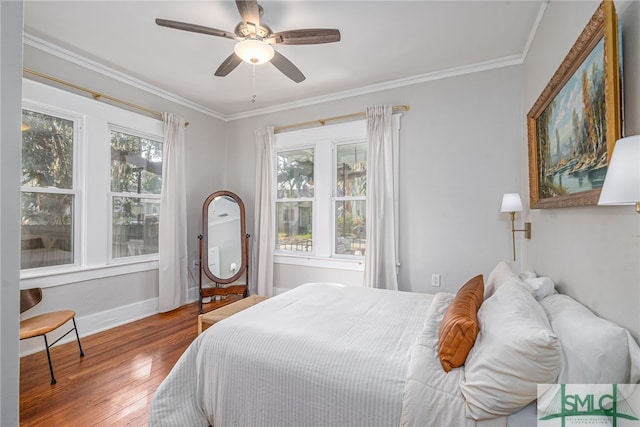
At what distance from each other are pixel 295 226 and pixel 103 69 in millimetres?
2714

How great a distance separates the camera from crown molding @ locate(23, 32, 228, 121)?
2693 mm

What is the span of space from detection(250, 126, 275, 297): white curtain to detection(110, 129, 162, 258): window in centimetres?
122

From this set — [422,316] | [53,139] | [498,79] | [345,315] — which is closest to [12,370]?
[345,315]

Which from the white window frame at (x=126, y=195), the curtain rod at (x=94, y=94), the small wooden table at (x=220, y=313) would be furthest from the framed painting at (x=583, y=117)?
the white window frame at (x=126, y=195)

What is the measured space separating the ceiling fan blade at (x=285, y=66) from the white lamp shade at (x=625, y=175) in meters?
2.14

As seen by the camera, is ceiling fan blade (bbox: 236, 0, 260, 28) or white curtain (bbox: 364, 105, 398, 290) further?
white curtain (bbox: 364, 105, 398, 290)

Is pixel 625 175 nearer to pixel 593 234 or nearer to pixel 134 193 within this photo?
pixel 593 234

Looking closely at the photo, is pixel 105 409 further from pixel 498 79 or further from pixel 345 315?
pixel 498 79

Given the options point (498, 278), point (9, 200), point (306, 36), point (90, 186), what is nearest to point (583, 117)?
point (498, 278)

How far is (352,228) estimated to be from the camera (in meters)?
3.86

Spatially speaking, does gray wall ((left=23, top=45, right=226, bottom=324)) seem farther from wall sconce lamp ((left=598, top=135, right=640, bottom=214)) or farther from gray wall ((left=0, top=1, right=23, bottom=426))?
wall sconce lamp ((left=598, top=135, right=640, bottom=214))

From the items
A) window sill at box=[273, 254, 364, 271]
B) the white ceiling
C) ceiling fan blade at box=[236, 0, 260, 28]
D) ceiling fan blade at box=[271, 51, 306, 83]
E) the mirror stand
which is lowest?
the mirror stand

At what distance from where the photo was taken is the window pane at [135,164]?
3.38 meters

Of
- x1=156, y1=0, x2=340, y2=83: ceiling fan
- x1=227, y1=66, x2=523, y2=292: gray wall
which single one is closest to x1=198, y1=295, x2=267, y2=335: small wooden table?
x1=227, y1=66, x2=523, y2=292: gray wall
